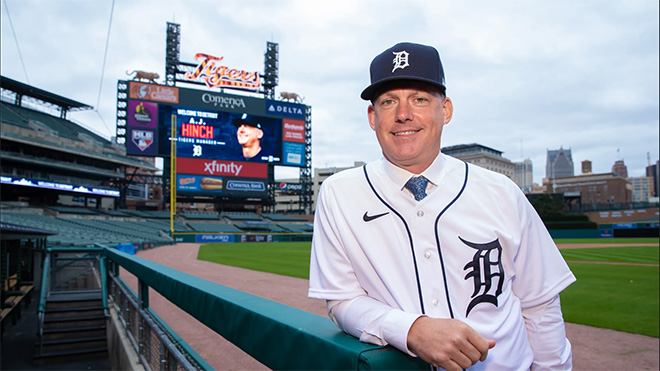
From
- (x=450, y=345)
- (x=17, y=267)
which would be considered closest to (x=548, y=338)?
(x=450, y=345)

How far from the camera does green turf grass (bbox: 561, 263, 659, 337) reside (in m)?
6.36

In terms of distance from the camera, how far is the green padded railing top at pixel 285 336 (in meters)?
1.03

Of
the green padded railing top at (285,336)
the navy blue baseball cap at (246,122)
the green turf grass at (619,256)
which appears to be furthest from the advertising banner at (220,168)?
the green padded railing top at (285,336)

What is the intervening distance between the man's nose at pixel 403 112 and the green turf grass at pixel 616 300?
20.5ft

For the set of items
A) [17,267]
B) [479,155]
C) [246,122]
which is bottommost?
[17,267]

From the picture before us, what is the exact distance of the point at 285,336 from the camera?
4.15 feet

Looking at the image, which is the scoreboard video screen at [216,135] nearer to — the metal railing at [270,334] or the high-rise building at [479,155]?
the metal railing at [270,334]

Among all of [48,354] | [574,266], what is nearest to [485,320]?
[48,354]

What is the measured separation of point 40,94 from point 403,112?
53825mm

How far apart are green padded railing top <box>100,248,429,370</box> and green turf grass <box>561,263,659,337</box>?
633cm

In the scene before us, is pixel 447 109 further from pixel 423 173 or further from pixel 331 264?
pixel 331 264

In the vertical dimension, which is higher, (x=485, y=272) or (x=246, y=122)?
(x=246, y=122)

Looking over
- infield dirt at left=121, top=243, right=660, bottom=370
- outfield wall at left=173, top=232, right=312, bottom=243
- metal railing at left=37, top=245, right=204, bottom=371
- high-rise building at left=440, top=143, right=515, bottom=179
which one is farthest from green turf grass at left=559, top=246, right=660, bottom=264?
high-rise building at left=440, top=143, right=515, bottom=179

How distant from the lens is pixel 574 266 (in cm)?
1391
